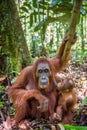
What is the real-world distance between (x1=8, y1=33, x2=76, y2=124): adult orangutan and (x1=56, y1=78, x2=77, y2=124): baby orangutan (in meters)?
0.10

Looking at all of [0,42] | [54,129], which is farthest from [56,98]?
[0,42]

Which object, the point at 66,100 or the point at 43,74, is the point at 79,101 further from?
the point at 43,74

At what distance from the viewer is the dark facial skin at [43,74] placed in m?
3.51

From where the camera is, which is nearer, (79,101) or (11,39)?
(79,101)

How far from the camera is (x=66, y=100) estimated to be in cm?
359

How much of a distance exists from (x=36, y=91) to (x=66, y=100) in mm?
359

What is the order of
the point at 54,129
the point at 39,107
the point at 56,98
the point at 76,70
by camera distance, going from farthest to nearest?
1. the point at 76,70
2. the point at 56,98
3. the point at 39,107
4. the point at 54,129

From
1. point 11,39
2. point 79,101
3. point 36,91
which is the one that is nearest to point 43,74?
point 36,91

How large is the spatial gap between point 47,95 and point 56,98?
121 millimetres

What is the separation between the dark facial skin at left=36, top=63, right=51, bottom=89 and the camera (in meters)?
3.51

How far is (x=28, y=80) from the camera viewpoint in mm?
3775

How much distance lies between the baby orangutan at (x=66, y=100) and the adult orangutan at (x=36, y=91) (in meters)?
0.10

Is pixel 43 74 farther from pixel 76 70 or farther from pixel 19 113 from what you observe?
pixel 76 70

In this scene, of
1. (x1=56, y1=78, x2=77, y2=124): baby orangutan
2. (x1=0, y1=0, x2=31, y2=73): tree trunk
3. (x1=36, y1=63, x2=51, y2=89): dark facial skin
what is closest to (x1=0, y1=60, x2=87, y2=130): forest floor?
(x1=56, y1=78, x2=77, y2=124): baby orangutan
